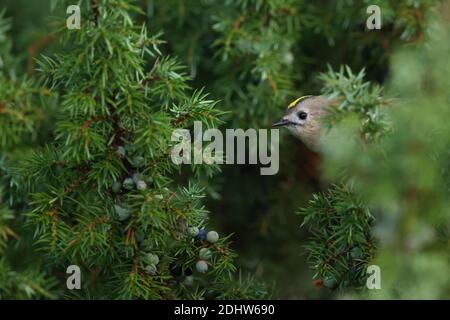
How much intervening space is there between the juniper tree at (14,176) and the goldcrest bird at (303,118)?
34.7 inches

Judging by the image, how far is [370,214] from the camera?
1.86m

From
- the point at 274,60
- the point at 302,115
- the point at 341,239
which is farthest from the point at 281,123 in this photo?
the point at 341,239

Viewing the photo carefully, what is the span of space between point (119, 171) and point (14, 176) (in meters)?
0.50

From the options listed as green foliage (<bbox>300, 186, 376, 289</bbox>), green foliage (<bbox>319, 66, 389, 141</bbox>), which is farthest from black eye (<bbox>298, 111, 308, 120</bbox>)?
green foliage (<bbox>319, 66, 389, 141</bbox>)

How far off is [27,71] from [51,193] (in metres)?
1.10

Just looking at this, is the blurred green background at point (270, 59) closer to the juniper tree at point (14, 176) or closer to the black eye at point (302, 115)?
the black eye at point (302, 115)

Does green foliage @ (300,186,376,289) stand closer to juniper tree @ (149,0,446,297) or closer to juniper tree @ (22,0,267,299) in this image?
juniper tree @ (22,0,267,299)

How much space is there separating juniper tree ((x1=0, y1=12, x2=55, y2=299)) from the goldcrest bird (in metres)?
0.88

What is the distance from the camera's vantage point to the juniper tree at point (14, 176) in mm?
2268

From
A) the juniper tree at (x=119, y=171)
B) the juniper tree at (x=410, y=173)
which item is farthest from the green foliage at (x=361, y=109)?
the juniper tree at (x=119, y=171)

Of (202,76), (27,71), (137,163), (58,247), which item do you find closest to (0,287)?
(58,247)

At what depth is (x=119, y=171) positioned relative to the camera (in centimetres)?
196

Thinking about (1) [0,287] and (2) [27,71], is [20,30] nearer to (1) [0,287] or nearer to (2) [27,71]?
(2) [27,71]

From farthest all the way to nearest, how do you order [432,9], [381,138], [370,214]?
[432,9] < [370,214] < [381,138]
